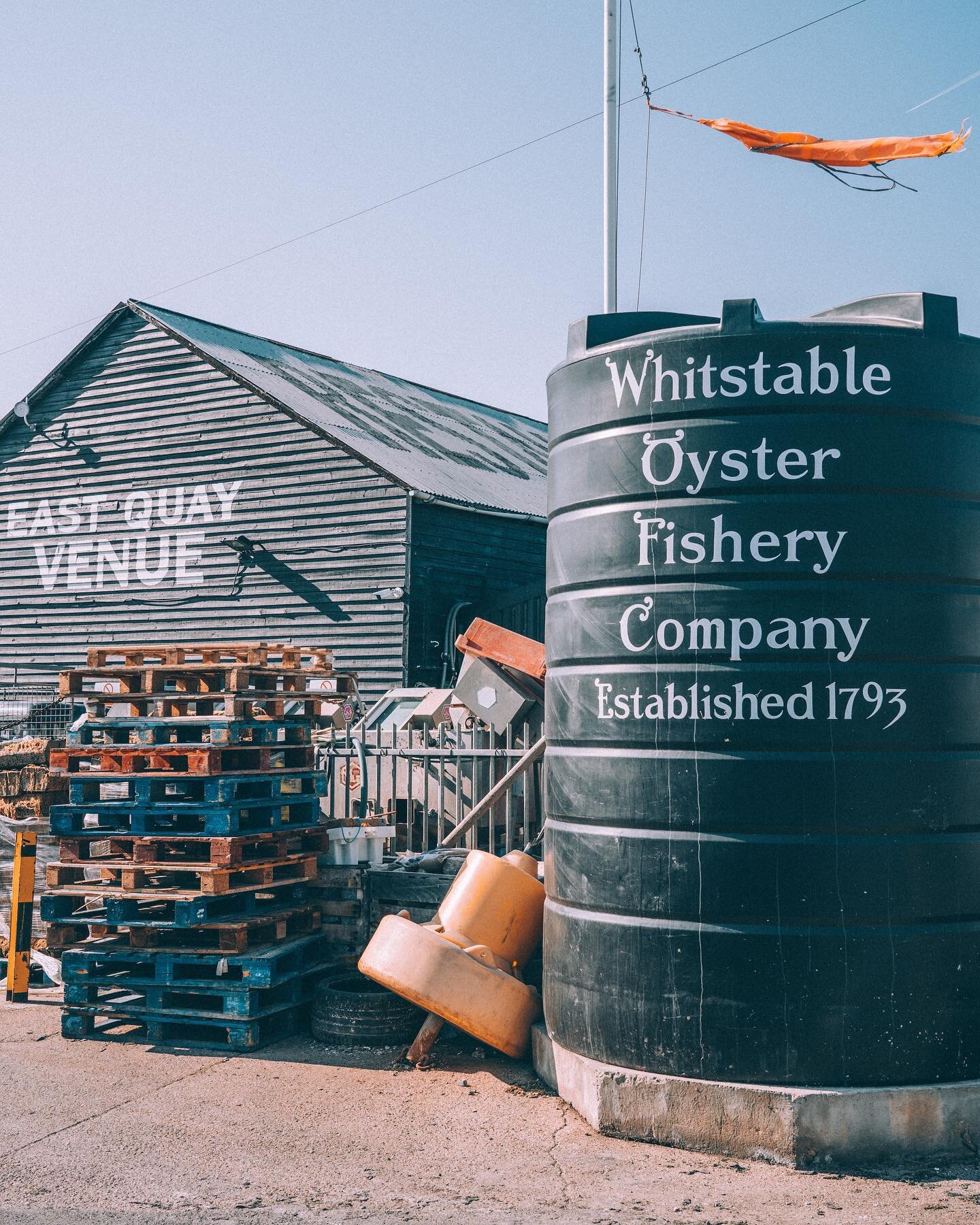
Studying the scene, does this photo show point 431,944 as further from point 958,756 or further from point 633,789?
point 958,756

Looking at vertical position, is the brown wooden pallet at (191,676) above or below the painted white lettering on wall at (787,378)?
below

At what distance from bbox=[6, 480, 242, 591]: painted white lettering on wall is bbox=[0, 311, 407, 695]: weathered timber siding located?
0.11 ft

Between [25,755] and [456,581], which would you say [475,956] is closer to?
[25,755]

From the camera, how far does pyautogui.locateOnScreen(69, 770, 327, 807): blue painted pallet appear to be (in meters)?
7.00

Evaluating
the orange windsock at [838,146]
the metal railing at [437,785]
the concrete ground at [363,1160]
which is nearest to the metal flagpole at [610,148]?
the orange windsock at [838,146]

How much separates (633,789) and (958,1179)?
6.44 ft

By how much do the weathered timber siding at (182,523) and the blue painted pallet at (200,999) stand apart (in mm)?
10406

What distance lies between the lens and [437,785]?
9.95m

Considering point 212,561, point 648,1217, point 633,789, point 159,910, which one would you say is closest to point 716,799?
point 633,789

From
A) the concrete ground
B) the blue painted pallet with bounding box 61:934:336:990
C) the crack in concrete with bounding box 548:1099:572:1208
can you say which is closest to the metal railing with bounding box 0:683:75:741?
the blue painted pallet with bounding box 61:934:336:990

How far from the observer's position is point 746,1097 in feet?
15.9

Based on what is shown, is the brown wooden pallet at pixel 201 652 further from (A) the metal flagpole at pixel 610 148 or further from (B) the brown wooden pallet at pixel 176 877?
(A) the metal flagpole at pixel 610 148

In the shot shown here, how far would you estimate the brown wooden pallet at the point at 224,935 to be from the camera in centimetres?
689

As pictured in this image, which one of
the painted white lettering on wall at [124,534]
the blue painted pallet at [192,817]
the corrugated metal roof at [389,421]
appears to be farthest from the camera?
the painted white lettering on wall at [124,534]
